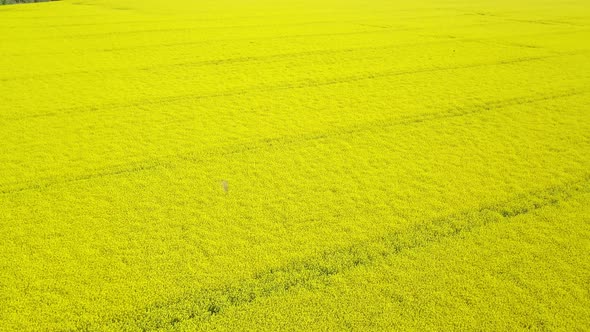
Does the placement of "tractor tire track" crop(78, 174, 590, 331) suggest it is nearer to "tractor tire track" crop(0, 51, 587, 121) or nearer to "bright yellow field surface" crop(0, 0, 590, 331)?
"bright yellow field surface" crop(0, 0, 590, 331)

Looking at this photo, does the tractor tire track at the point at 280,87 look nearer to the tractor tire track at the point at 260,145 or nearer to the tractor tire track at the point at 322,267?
the tractor tire track at the point at 260,145

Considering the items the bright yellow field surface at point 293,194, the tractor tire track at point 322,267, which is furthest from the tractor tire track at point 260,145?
the tractor tire track at point 322,267

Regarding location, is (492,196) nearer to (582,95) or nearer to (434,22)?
(582,95)

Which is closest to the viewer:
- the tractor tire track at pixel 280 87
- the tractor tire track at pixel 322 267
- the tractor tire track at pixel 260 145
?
the tractor tire track at pixel 322 267

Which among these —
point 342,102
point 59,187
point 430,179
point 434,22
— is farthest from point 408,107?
point 434,22

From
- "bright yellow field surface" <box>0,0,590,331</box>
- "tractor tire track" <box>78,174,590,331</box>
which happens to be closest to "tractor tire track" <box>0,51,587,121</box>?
"bright yellow field surface" <box>0,0,590,331</box>

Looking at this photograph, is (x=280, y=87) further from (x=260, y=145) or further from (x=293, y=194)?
(x=293, y=194)

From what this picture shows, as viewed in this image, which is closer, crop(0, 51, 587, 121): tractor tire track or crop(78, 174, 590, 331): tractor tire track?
crop(78, 174, 590, 331): tractor tire track

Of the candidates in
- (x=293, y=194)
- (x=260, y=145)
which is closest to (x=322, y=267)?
(x=293, y=194)
